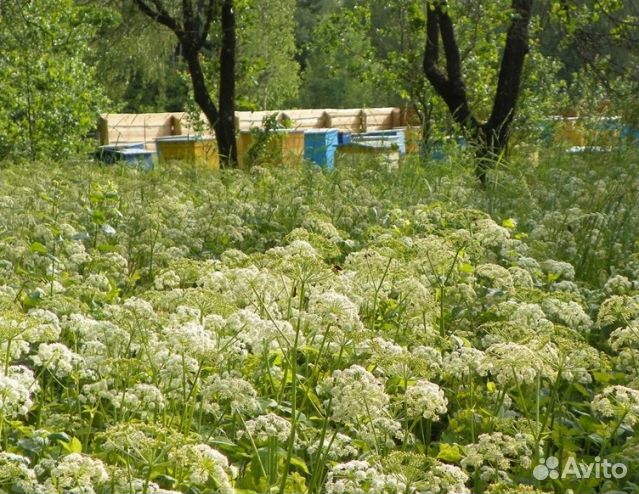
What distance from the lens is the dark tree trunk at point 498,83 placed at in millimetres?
10359

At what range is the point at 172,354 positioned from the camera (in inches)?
112

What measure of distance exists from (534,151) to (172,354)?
7619 millimetres

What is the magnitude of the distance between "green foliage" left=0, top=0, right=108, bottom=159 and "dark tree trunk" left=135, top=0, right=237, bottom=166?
3.93 ft

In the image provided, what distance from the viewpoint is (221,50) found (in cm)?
1217

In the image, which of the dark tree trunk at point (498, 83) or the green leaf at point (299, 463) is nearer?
the green leaf at point (299, 463)

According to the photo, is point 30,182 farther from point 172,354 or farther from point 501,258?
point 172,354

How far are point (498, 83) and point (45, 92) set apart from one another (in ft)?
20.4

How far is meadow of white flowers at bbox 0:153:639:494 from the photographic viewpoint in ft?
7.66

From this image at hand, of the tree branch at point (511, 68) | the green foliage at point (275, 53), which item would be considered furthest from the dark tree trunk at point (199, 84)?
the green foliage at point (275, 53)

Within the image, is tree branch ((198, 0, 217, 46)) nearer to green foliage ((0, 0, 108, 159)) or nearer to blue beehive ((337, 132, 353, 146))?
green foliage ((0, 0, 108, 159))

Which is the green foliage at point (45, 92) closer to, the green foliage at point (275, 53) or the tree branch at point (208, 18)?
the tree branch at point (208, 18)

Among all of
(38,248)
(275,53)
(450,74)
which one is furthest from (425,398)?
(275,53)

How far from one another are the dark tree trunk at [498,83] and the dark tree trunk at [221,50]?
2275mm

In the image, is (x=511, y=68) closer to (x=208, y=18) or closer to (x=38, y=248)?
(x=208, y=18)
